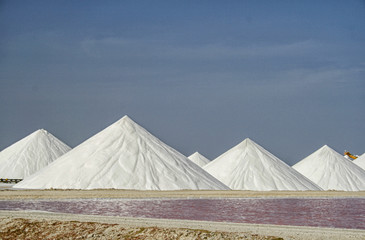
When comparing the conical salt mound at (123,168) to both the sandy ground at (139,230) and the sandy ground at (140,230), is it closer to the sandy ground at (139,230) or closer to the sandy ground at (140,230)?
the sandy ground at (139,230)

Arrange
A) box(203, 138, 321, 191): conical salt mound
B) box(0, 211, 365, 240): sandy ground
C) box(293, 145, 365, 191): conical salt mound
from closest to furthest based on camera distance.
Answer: box(0, 211, 365, 240): sandy ground, box(203, 138, 321, 191): conical salt mound, box(293, 145, 365, 191): conical salt mound

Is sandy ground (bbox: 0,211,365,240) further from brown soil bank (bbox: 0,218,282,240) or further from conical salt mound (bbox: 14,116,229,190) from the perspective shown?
conical salt mound (bbox: 14,116,229,190)

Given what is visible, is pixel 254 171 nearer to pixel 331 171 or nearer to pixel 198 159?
pixel 331 171

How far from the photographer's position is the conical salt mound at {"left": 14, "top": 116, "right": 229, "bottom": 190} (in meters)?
48.4

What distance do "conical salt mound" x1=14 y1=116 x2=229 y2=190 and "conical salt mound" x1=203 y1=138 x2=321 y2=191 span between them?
7879 mm

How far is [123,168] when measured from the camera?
1992 inches

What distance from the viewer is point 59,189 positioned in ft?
154

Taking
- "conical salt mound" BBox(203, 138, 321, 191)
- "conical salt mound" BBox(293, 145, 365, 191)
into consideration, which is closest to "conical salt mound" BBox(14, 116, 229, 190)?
"conical salt mound" BBox(203, 138, 321, 191)

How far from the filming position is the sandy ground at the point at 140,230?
16.2 meters

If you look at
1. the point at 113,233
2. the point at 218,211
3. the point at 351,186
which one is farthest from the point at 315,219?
the point at 351,186

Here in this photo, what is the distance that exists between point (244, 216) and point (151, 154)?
28.7 m

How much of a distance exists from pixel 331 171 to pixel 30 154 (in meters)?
44.3

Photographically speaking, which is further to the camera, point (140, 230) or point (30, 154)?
point (30, 154)

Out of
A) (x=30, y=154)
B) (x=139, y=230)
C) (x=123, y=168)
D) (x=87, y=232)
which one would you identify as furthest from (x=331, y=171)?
(x=87, y=232)
